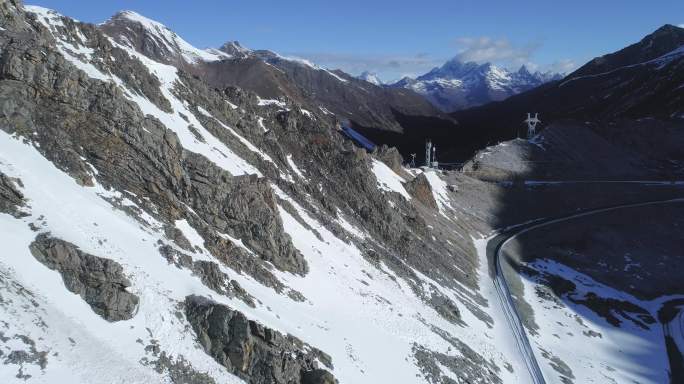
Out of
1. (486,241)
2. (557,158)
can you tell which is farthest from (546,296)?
(557,158)

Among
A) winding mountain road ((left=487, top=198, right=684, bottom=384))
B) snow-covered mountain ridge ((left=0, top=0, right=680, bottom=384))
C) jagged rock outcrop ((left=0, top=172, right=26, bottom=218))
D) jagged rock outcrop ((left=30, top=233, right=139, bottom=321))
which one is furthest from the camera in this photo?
winding mountain road ((left=487, top=198, right=684, bottom=384))

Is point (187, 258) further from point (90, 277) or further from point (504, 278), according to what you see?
point (504, 278)

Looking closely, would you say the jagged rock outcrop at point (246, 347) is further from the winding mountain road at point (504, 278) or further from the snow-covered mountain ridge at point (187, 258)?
the winding mountain road at point (504, 278)

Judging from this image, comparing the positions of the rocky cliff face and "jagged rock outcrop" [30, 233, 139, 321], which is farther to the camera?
"jagged rock outcrop" [30, 233, 139, 321]

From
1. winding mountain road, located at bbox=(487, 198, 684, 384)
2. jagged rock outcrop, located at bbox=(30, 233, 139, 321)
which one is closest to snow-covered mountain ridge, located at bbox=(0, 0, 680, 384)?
jagged rock outcrop, located at bbox=(30, 233, 139, 321)

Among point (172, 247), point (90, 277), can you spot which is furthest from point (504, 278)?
point (90, 277)

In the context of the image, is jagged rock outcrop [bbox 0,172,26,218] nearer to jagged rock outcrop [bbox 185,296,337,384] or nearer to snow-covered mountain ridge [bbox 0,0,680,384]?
snow-covered mountain ridge [bbox 0,0,680,384]

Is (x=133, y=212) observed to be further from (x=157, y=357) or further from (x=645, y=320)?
(x=645, y=320)
